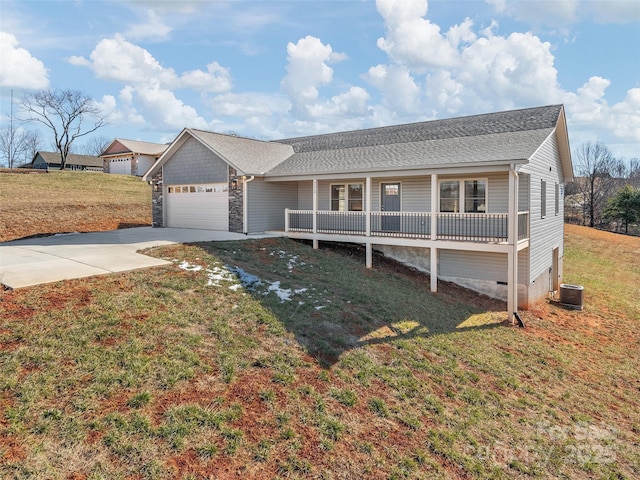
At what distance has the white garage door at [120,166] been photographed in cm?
4191

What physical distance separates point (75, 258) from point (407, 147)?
1206 cm

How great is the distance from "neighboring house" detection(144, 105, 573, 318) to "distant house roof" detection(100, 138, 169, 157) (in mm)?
24904

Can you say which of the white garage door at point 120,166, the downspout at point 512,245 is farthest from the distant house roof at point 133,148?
the downspout at point 512,245

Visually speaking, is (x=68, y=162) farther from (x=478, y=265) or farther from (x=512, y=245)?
(x=512, y=245)

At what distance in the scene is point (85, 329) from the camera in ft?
19.5

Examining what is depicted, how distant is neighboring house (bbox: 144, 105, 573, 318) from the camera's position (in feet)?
40.8

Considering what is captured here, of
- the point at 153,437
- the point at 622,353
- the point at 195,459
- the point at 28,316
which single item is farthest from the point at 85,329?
the point at 622,353

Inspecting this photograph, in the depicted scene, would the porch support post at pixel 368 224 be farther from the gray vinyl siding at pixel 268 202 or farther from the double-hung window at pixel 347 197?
the gray vinyl siding at pixel 268 202

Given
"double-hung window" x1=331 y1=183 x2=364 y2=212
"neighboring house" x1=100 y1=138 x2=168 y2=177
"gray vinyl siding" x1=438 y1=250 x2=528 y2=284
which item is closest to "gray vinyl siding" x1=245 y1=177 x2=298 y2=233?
"double-hung window" x1=331 y1=183 x2=364 y2=212

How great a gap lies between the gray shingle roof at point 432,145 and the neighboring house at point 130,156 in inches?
1088

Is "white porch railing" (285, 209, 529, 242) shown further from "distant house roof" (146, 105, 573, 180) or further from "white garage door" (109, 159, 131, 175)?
"white garage door" (109, 159, 131, 175)

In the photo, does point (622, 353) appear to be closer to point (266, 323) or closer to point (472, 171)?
point (472, 171)

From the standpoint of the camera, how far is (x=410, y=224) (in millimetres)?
14438

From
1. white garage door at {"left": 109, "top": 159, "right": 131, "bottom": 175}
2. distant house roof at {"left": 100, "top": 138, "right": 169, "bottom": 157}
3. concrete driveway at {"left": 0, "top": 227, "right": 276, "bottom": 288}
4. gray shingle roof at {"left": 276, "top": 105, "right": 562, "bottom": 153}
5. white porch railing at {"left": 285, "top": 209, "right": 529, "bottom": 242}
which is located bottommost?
concrete driveway at {"left": 0, "top": 227, "right": 276, "bottom": 288}
